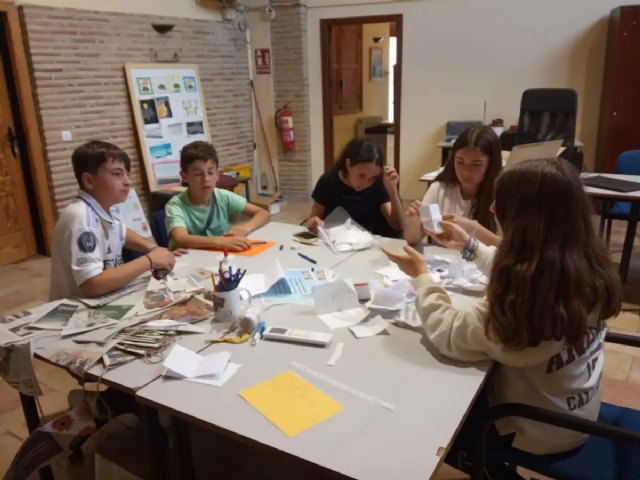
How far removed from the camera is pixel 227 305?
5.20ft

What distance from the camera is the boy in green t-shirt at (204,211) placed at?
234 centimetres

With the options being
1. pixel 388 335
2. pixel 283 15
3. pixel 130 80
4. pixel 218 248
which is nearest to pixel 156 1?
pixel 130 80

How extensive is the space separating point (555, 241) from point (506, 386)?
0.40 m

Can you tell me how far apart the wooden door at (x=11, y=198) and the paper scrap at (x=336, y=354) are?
13.0ft

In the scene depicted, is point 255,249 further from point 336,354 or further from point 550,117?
point 550,117

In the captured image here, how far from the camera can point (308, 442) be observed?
1.06 metres

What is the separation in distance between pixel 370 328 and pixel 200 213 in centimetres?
131

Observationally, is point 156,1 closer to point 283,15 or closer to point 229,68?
point 229,68

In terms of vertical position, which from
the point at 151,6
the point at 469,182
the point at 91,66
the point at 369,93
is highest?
the point at 151,6

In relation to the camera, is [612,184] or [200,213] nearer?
[200,213]

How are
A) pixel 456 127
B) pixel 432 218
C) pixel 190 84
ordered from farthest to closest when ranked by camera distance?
pixel 456 127 → pixel 190 84 → pixel 432 218

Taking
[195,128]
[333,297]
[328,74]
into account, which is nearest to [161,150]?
[195,128]

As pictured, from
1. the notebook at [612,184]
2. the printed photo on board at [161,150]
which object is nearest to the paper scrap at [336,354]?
the notebook at [612,184]

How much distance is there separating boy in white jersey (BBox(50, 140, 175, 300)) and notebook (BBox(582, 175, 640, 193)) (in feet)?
9.05
